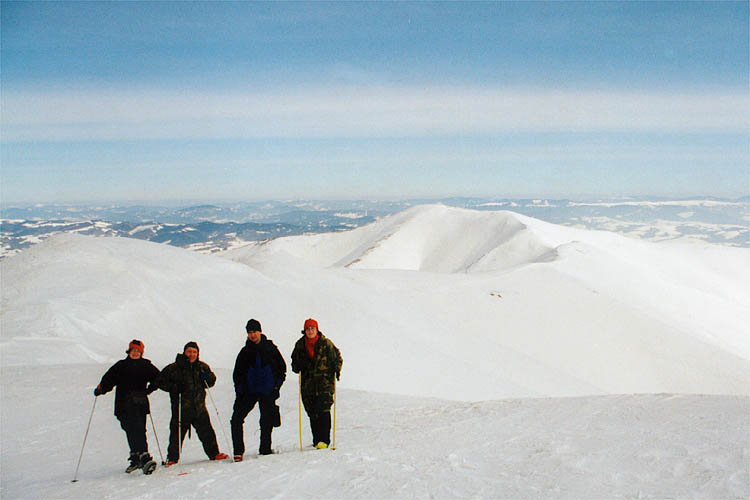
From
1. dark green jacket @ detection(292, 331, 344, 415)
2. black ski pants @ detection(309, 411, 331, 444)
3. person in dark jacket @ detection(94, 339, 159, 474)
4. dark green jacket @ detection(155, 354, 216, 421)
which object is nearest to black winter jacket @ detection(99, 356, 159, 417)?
person in dark jacket @ detection(94, 339, 159, 474)

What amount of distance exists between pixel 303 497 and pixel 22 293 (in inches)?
734

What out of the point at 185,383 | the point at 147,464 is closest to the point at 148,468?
the point at 147,464

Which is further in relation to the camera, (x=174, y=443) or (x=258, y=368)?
(x=174, y=443)

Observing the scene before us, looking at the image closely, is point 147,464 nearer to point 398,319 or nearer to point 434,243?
point 398,319

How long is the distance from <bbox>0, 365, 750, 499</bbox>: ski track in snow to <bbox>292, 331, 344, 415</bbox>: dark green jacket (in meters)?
0.83

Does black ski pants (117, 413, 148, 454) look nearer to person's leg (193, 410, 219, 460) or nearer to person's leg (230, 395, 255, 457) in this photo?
person's leg (193, 410, 219, 460)

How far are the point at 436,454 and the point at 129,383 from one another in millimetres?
4423

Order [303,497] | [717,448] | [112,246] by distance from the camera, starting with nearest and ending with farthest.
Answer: [303,497] < [717,448] < [112,246]

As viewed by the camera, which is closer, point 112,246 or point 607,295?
point 112,246

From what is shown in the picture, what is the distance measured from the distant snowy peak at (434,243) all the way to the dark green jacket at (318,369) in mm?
52700

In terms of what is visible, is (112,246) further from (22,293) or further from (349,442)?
(349,442)

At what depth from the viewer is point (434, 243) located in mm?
83562

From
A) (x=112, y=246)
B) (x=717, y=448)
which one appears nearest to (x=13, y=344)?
(x=112, y=246)

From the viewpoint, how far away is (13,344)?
1487 centimetres
